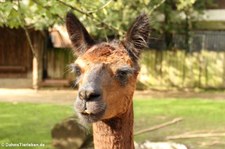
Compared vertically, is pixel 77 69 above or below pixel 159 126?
above

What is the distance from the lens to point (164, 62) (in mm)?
21375

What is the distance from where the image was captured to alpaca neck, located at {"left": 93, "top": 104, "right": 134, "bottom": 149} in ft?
10.0

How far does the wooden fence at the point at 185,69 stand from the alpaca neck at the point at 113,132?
59.3 feet

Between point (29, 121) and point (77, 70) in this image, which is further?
point (29, 121)

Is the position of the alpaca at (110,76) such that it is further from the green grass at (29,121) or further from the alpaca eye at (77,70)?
the green grass at (29,121)

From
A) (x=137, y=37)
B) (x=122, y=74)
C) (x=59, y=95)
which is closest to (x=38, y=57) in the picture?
(x=59, y=95)

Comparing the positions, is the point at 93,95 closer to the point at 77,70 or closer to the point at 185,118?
the point at 77,70

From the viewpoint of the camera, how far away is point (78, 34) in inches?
127

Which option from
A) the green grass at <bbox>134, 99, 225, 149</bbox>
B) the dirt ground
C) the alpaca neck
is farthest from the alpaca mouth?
the dirt ground

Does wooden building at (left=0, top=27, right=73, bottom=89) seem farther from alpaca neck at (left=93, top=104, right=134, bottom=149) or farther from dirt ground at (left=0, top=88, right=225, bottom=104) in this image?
alpaca neck at (left=93, top=104, right=134, bottom=149)

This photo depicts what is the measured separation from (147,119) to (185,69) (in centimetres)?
1030

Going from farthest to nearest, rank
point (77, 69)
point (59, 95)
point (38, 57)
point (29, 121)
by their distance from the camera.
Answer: point (38, 57) < point (59, 95) < point (29, 121) < point (77, 69)

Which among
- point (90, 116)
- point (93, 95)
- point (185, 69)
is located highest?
point (93, 95)

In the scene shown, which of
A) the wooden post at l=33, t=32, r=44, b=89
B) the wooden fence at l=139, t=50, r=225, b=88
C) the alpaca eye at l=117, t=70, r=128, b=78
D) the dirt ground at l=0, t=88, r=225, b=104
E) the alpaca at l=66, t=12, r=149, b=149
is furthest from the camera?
the wooden fence at l=139, t=50, r=225, b=88
